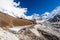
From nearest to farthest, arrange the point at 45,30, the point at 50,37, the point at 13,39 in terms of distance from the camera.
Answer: the point at 13,39 < the point at 50,37 < the point at 45,30

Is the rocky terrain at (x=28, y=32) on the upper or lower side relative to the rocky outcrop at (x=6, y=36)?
upper

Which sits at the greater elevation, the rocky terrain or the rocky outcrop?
the rocky terrain

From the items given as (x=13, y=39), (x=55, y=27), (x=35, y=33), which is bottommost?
(x=13, y=39)

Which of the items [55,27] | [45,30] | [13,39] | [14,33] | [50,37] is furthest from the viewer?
[55,27]

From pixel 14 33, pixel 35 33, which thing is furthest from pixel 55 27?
pixel 14 33

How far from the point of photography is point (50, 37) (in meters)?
25.2

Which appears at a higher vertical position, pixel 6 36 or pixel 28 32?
pixel 28 32

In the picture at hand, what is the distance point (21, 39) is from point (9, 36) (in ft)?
6.10

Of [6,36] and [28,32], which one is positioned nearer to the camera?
[6,36]

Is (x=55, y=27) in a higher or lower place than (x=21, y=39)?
higher

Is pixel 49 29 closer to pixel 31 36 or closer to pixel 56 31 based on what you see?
pixel 56 31

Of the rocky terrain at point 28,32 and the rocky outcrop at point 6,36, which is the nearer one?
the rocky outcrop at point 6,36

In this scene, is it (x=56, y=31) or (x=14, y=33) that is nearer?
(x=14, y=33)

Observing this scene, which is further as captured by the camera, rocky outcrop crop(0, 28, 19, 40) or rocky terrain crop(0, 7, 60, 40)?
rocky terrain crop(0, 7, 60, 40)
